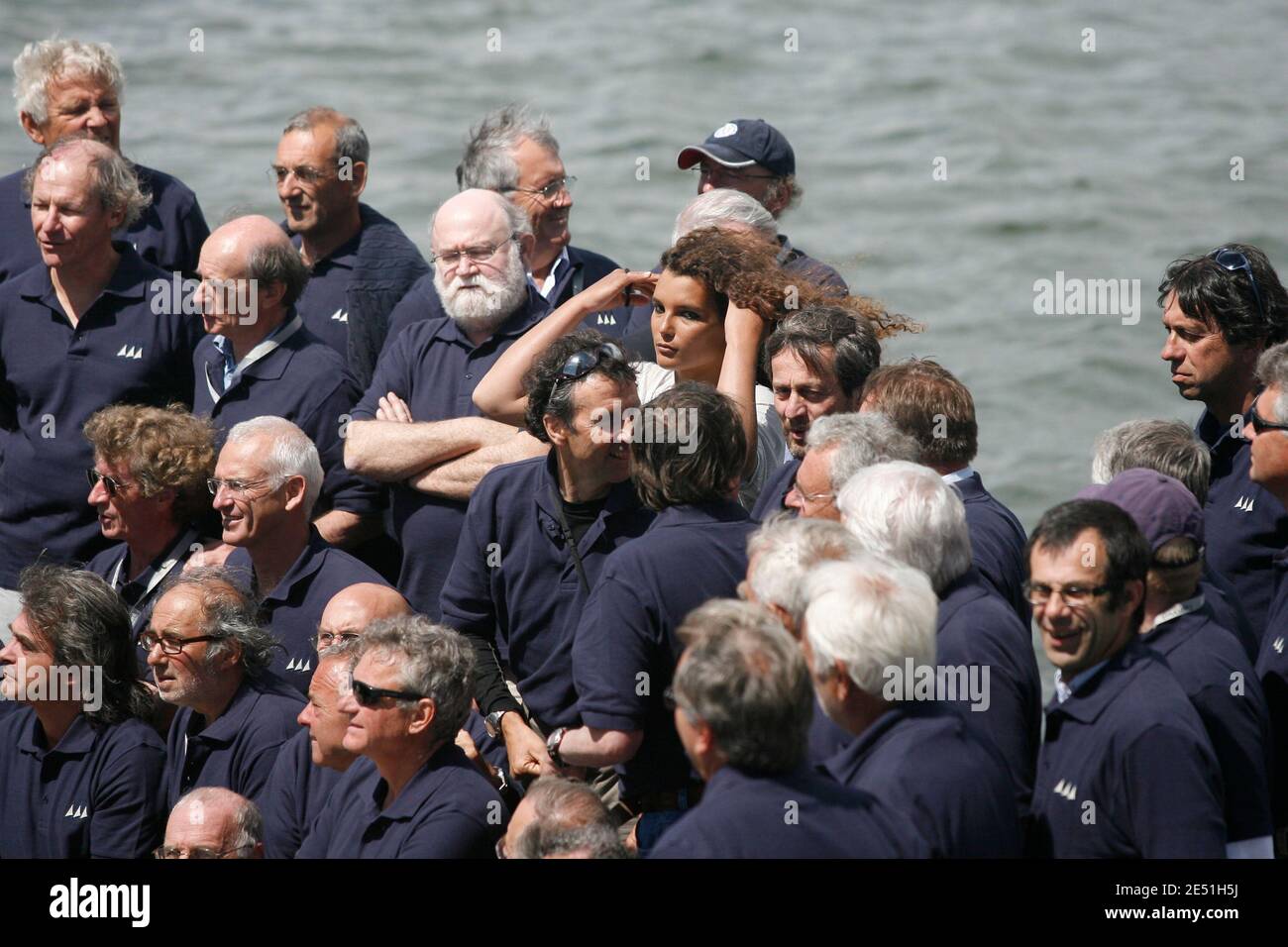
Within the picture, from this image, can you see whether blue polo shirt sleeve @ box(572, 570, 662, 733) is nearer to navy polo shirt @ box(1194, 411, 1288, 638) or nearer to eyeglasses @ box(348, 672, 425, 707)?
eyeglasses @ box(348, 672, 425, 707)

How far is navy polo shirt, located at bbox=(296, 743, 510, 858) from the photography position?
Answer: 4.45 metres

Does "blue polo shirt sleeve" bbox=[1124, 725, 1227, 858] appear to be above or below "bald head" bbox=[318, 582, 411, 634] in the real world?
below

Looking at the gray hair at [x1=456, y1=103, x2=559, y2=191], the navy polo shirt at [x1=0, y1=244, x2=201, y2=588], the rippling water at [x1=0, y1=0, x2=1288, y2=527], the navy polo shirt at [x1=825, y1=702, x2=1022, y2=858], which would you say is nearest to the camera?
the navy polo shirt at [x1=825, y1=702, x2=1022, y2=858]

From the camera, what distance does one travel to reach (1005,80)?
62.5ft

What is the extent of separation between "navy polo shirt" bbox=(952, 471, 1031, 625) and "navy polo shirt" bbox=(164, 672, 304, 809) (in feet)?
7.01

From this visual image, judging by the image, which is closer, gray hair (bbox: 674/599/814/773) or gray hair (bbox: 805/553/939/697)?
gray hair (bbox: 674/599/814/773)

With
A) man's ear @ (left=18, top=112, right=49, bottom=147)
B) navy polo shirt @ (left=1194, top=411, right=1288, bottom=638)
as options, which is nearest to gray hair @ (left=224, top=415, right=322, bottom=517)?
man's ear @ (left=18, top=112, right=49, bottom=147)

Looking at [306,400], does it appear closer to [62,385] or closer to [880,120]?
[62,385]

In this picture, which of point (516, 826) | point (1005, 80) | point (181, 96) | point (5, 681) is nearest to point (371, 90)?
point (181, 96)

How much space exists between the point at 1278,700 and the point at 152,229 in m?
5.10

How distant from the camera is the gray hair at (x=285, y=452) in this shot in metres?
5.81

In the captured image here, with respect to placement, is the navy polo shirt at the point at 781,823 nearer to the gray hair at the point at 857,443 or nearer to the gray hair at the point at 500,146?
the gray hair at the point at 857,443

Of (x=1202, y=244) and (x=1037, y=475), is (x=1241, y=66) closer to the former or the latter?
(x=1202, y=244)
